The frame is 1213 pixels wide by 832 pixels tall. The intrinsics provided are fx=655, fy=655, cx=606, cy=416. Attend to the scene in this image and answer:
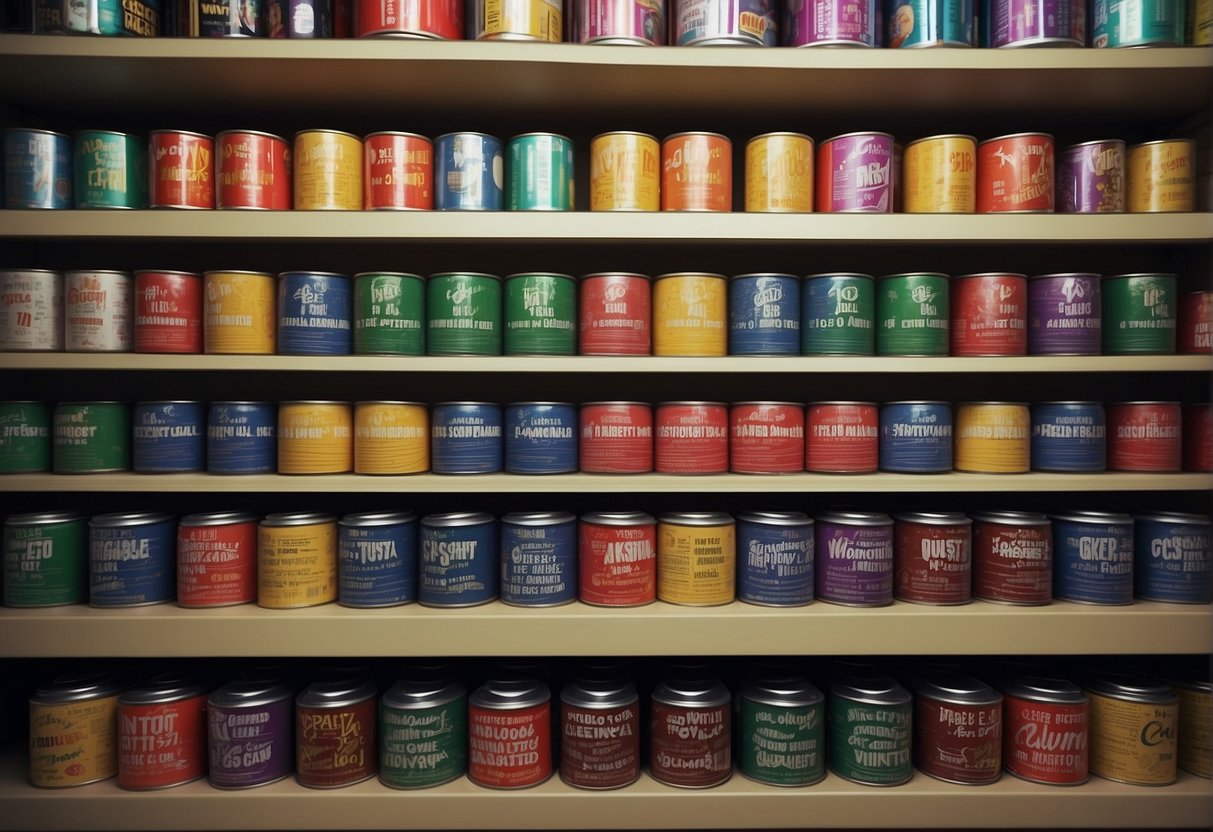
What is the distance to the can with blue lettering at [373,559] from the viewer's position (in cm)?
124

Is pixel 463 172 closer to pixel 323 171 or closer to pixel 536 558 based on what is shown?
pixel 323 171

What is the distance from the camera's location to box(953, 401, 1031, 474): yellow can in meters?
1.25

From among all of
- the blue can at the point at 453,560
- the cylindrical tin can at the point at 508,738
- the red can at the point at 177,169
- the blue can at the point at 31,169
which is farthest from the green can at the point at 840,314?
the blue can at the point at 31,169

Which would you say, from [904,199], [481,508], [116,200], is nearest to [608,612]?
[481,508]

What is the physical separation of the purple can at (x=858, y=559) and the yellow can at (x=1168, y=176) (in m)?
0.79

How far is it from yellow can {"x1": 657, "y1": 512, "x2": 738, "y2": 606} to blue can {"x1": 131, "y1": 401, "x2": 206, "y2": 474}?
3.02 ft

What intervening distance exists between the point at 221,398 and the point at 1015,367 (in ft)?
5.48

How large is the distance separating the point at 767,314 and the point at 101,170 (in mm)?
1268

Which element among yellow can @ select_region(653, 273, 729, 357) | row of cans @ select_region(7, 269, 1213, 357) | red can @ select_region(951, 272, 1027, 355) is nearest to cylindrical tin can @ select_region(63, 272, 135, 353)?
row of cans @ select_region(7, 269, 1213, 357)

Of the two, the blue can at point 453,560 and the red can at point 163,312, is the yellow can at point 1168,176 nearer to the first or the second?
the blue can at point 453,560

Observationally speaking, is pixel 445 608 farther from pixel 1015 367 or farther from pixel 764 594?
pixel 1015 367

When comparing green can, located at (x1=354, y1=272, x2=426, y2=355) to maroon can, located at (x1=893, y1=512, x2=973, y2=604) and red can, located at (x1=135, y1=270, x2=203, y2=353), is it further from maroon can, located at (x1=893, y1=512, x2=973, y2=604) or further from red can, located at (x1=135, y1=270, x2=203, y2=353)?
maroon can, located at (x1=893, y1=512, x2=973, y2=604)

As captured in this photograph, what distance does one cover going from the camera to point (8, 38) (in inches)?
45.4

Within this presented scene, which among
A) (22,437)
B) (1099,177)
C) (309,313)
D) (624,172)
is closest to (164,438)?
(22,437)
